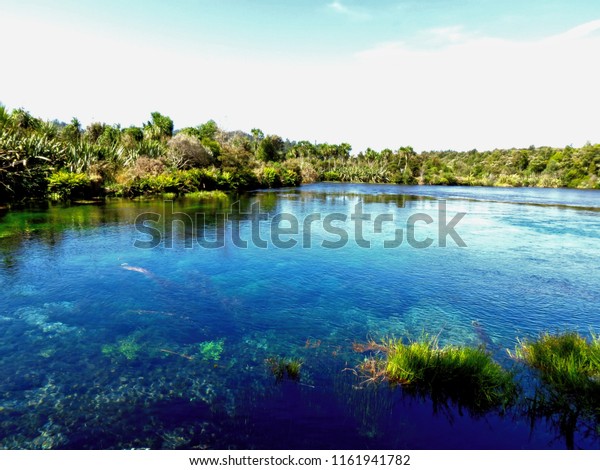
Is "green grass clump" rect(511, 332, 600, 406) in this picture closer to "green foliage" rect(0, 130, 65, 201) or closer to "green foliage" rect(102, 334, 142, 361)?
"green foliage" rect(102, 334, 142, 361)

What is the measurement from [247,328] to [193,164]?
48678mm

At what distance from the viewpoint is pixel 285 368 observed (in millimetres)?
8383

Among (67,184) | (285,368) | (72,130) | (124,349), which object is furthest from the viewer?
(72,130)

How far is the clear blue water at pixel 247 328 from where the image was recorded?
6445 mm

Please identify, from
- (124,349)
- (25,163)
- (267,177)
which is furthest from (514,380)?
(267,177)

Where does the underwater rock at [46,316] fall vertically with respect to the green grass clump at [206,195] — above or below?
below

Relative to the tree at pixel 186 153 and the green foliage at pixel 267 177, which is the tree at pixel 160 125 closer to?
the tree at pixel 186 153

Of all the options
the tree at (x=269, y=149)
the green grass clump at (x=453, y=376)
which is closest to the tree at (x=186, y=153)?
the tree at (x=269, y=149)

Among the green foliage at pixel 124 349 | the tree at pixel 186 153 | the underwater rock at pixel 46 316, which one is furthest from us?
the tree at pixel 186 153

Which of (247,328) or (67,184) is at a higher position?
(67,184)

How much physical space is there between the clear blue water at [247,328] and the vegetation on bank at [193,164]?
44.3ft

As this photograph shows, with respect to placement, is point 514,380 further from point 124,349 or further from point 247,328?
point 124,349

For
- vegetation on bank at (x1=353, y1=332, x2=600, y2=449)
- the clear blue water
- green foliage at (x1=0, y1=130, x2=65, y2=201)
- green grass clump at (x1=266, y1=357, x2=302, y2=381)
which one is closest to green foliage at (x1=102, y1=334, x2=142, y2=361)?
the clear blue water

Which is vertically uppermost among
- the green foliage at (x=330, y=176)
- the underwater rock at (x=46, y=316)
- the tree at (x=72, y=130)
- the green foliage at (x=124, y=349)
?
the tree at (x=72, y=130)
